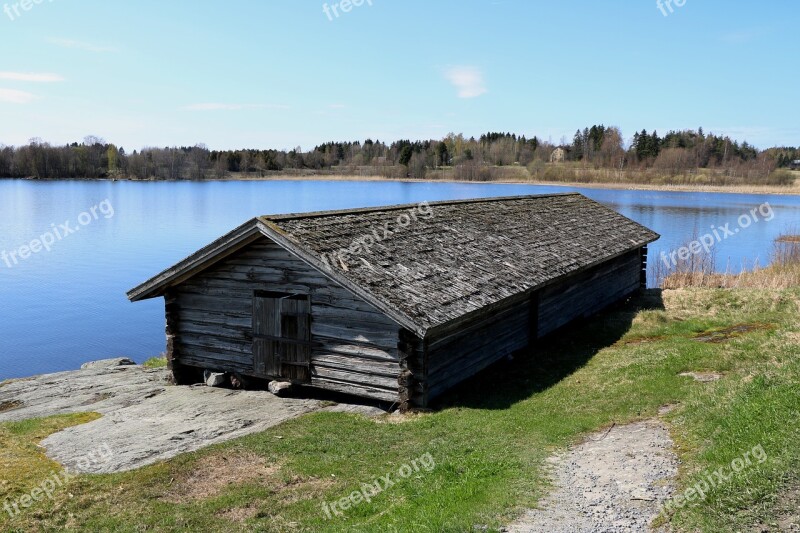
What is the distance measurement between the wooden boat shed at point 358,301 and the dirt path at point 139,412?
0.81 meters

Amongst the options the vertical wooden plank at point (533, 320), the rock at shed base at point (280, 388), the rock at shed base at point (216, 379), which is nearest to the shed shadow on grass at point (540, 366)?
the vertical wooden plank at point (533, 320)

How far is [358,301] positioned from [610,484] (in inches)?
258

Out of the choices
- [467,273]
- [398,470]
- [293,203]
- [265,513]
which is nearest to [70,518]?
[265,513]

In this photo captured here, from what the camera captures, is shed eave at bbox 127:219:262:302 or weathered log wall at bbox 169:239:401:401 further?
shed eave at bbox 127:219:262:302

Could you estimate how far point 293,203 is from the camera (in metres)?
77.3

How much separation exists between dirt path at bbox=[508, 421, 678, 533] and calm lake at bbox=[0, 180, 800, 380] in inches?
825

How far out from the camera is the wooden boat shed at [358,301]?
13555mm

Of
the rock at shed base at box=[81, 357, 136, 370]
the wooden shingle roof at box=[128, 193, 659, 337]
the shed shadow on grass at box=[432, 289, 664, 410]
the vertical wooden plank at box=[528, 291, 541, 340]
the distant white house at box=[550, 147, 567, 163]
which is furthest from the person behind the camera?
the distant white house at box=[550, 147, 567, 163]

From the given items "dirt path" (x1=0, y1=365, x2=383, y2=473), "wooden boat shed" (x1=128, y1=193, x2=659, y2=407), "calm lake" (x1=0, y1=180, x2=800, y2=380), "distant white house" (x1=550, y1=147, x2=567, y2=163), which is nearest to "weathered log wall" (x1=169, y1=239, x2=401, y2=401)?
"wooden boat shed" (x1=128, y1=193, x2=659, y2=407)

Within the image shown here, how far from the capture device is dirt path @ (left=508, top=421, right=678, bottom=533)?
7.90 m

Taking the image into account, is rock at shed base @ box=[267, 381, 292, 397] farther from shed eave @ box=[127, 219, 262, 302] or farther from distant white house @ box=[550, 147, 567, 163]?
distant white house @ box=[550, 147, 567, 163]

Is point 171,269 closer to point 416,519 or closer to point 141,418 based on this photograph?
point 141,418

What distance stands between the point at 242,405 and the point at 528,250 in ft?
30.3

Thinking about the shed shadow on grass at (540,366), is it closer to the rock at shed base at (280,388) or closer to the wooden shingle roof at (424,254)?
the wooden shingle roof at (424,254)
